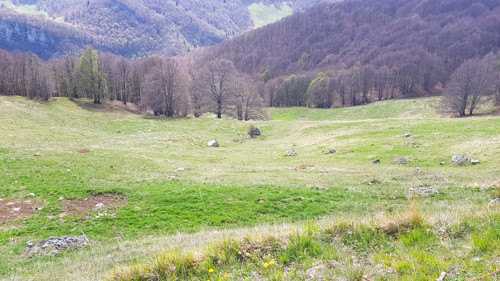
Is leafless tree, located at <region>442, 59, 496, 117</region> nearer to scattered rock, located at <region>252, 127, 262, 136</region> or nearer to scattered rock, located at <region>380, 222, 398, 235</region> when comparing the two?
scattered rock, located at <region>252, 127, 262, 136</region>

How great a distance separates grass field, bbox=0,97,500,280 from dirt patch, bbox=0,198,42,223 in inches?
13.7

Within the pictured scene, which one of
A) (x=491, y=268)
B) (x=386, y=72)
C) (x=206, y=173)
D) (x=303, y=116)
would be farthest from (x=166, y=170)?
(x=386, y=72)

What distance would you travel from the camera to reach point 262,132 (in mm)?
50312

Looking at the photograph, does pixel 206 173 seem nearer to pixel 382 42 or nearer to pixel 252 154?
pixel 252 154

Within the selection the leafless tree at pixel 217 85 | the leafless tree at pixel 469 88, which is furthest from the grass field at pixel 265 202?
the leafless tree at pixel 469 88

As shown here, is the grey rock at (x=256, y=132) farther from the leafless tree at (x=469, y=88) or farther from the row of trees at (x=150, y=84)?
the leafless tree at (x=469, y=88)

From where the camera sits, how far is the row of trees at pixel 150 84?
214ft

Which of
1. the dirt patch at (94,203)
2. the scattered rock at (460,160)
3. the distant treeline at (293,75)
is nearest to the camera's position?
the dirt patch at (94,203)

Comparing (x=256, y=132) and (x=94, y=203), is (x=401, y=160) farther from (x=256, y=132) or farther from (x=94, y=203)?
(x=256, y=132)

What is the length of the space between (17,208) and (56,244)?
5.98 meters

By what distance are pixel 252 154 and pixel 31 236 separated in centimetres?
2488

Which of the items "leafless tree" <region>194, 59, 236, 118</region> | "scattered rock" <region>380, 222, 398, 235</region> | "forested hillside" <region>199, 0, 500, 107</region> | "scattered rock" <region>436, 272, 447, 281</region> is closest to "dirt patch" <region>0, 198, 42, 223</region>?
"scattered rock" <region>380, 222, 398, 235</region>

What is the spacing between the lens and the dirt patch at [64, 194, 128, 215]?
13757 millimetres

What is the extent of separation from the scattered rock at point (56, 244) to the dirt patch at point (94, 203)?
3216mm
